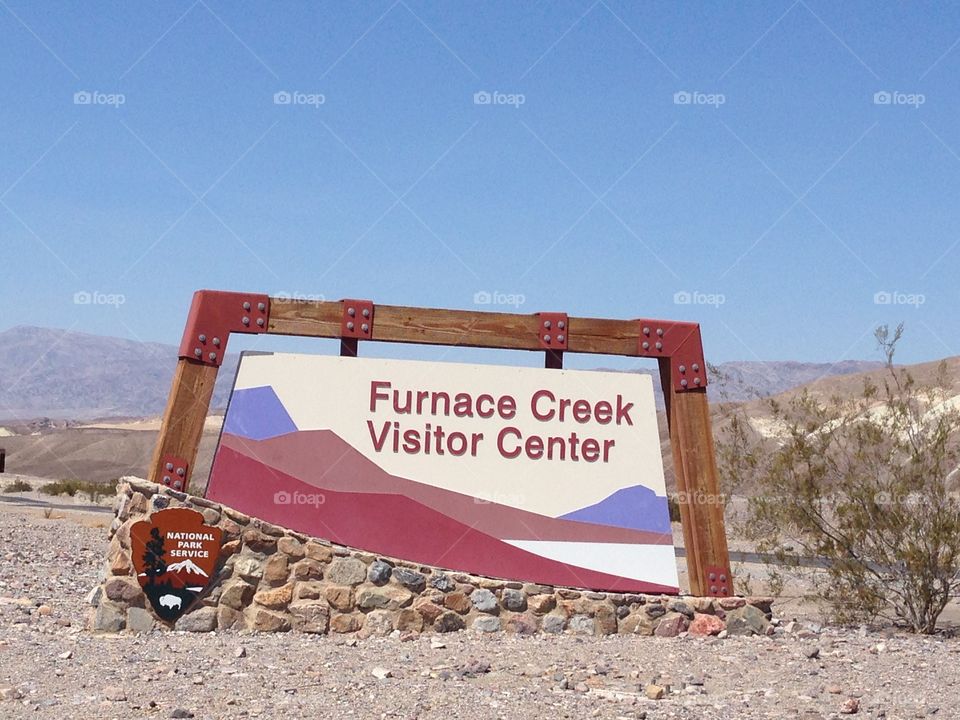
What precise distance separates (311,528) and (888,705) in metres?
5.02

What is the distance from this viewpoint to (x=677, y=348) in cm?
1132

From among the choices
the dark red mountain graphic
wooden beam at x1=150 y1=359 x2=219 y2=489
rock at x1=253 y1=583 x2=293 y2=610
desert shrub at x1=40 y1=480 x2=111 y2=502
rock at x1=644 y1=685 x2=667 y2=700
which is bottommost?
rock at x1=644 y1=685 x2=667 y2=700

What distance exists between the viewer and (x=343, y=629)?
33.6ft

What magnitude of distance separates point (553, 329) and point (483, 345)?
2.29 ft

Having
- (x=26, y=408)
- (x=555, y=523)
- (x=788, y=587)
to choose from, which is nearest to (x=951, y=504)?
(x=555, y=523)

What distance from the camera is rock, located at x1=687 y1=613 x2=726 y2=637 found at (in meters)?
10.8

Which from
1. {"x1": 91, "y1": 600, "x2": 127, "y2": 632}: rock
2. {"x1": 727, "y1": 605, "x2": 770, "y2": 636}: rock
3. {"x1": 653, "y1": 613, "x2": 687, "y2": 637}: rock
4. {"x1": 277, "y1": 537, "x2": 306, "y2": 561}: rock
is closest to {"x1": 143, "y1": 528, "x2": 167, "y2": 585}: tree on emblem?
{"x1": 91, "y1": 600, "x2": 127, "y2": 632}: rock

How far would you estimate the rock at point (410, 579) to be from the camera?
34.1ft

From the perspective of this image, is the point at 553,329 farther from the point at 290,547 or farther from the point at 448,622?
the point at 290,547

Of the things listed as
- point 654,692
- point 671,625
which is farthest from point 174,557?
point 671,625

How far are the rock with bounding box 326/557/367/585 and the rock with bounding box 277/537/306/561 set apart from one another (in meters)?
0.31

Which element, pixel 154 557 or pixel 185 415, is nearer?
pixel 154 557

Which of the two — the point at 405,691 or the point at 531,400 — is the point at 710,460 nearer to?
the point at 531,400

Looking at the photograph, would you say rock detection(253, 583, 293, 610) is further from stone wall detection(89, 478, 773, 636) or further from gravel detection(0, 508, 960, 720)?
gravel detection(0, 508, 960, 720)
